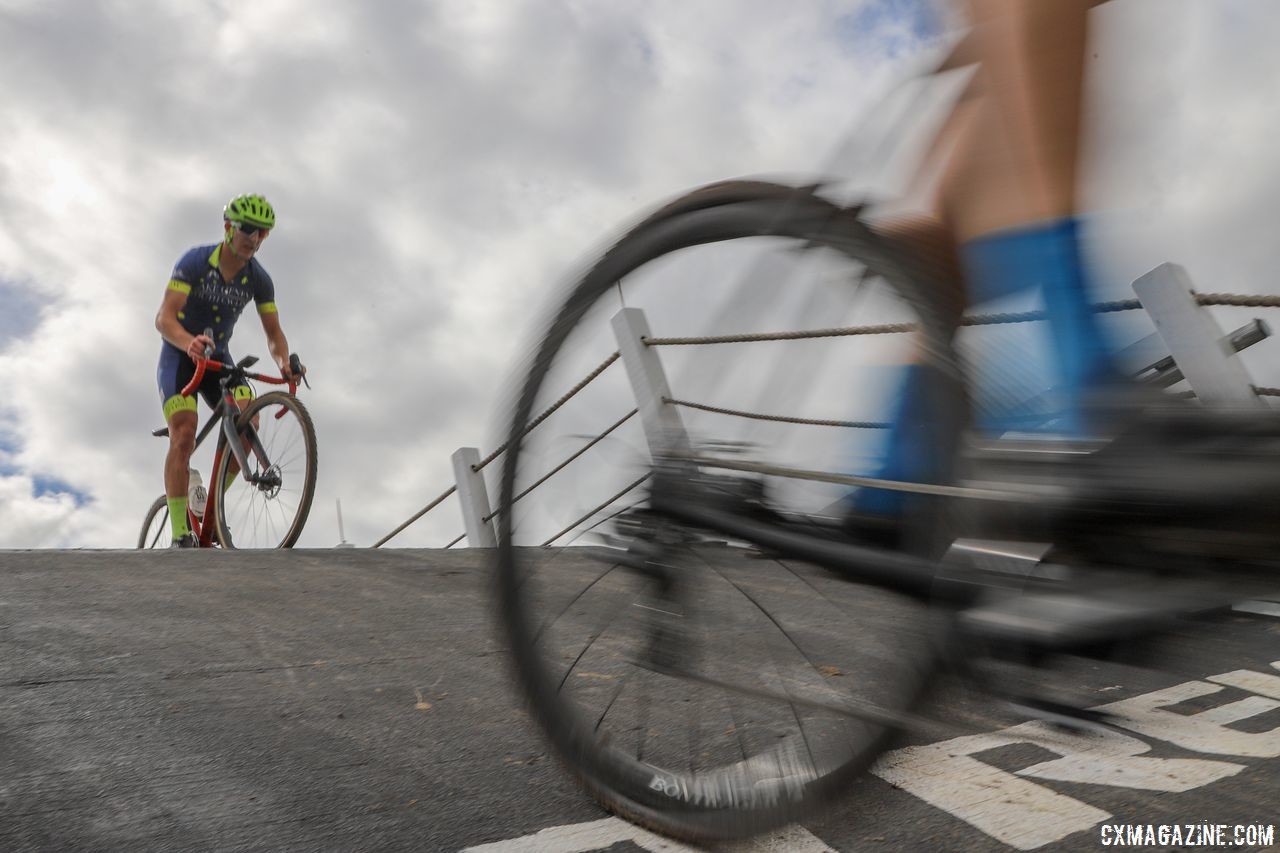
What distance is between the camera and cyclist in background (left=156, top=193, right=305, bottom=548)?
16.3 feet

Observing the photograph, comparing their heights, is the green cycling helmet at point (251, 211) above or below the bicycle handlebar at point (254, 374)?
above

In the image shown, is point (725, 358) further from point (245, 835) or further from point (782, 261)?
point (245, 835)

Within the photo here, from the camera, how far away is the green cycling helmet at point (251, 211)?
4.95m

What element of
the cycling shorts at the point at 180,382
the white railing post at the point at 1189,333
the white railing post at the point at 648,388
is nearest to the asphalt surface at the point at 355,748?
the white railing post at the point at 648,388

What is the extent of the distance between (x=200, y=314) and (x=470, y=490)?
1640 mm

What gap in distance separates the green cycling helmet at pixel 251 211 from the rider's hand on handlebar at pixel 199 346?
0.63 meters

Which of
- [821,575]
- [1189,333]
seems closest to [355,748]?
[821,575]

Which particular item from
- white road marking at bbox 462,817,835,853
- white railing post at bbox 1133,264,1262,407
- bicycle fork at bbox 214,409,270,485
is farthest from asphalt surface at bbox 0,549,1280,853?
bicycle fork at bbox 214,409,270,485

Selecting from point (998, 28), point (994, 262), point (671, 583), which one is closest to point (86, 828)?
point (671, 583)

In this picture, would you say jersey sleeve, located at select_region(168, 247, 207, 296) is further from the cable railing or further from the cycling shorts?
the cable railing

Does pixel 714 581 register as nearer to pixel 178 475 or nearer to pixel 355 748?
pixel 355 748

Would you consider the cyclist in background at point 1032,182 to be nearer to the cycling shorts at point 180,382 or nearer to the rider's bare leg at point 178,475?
the cycling shorts at point 180,382

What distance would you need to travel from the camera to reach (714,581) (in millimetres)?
1237

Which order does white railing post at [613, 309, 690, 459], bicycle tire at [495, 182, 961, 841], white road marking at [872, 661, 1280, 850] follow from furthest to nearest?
white road marking at [872, 661, 1280, 850], white railing post at [613, 309, 690, 459], bicycle tire at [495, 182, 961, 841]
